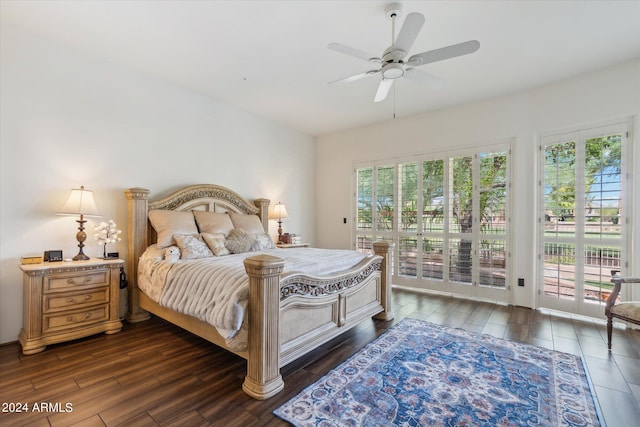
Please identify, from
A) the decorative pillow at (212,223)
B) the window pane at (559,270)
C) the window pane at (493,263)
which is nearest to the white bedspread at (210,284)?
the decorative pillow at (212,223)

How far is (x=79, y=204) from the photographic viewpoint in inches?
111

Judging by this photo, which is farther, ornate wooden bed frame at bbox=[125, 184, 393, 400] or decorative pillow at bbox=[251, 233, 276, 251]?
decorative pillow at bbox=[251, 233, 276, 251]

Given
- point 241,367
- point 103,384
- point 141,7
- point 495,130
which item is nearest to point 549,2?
point 495,130

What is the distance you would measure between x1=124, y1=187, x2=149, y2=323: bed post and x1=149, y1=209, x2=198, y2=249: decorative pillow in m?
0.14

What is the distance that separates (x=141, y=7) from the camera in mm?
2424

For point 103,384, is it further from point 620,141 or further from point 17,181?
point 620,141

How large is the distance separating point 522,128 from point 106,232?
5.37m

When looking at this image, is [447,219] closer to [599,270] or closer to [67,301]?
[599,270]

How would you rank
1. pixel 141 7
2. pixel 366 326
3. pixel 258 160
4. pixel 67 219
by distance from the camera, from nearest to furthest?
pixel 141 7
pixel 67 219
pixel 366 326
pixel 258 160

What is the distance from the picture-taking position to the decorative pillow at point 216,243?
10.9ft

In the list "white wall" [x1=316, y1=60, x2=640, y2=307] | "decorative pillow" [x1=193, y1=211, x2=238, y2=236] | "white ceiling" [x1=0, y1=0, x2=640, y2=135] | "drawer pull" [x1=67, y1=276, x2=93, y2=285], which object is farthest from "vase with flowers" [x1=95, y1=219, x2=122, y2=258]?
"white wall" [x1=316, y1=60, x2=640, y2=307]

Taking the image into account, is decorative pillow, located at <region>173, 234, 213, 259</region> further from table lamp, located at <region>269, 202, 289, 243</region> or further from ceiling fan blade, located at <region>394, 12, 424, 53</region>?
ceiling fan blade, located at <region>394, 12, 424, 53</region>

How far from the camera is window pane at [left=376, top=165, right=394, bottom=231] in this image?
5.21m

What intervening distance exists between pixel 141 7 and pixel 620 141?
5144 mm
